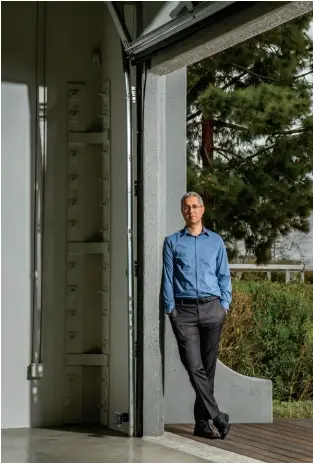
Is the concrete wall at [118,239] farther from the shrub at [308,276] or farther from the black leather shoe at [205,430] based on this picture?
the shrub at [308,276]

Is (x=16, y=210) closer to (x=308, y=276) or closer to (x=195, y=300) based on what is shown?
(x=195, y=300)

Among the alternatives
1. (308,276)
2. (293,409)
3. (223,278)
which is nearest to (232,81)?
(308,276)

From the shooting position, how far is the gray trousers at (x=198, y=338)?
22.5 ft

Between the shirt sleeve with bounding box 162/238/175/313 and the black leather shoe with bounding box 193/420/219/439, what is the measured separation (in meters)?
0.78

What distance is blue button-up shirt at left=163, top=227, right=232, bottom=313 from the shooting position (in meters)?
6.91

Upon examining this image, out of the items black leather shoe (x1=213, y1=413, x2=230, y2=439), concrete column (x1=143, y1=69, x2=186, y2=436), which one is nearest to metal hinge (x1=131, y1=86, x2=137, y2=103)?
concrete column (x1=143, y1=69, x2=186, y2=436)

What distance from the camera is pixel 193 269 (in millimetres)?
6938

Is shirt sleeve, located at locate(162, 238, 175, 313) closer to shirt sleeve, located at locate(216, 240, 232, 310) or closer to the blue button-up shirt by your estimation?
the blue button-up shirt

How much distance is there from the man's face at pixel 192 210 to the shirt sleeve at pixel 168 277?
0.21 metres

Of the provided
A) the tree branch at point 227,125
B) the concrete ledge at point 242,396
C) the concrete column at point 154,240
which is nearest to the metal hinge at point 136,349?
the concrete column at point 154,240

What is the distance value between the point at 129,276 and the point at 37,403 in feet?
4.13

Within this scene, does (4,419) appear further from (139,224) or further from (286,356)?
(286,356)

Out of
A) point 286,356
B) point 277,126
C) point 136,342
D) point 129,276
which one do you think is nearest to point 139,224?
point 129,276

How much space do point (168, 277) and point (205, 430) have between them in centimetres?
104
